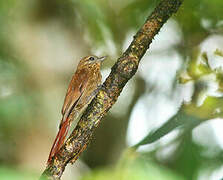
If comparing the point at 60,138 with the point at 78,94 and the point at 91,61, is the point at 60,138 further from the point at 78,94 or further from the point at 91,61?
the point at 91,61

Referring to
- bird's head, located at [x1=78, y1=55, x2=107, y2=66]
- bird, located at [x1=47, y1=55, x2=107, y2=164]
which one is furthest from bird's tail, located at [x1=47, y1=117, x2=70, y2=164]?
bird's head, located at [x1=78, y1=55, x2=107, y2=66]

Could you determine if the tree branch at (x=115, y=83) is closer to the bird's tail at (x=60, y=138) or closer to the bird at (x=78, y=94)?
the bird's tail at (x=60, y=138)

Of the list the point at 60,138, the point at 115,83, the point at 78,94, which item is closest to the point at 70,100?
the point at 78,94

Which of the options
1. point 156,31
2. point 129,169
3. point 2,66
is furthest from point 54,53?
point 129,169

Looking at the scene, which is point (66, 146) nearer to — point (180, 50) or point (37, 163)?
point (37, 163)

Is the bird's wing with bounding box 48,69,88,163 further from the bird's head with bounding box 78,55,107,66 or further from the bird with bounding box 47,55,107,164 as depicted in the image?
the bird's head with bounding box 78,55,107,66

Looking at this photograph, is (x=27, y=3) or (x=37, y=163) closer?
(x=37, y=163)

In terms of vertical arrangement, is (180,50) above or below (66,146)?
above
